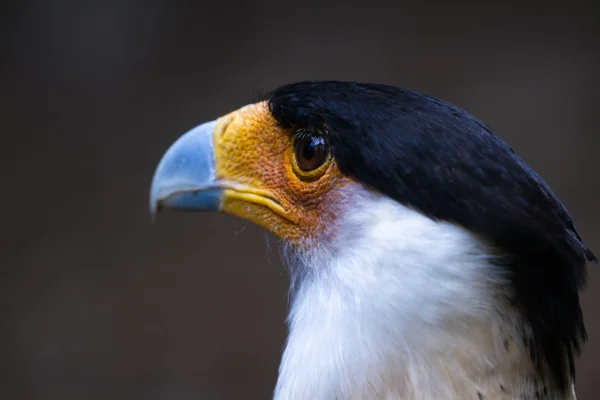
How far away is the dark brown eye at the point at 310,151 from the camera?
1.59m

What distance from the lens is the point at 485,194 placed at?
1.34 metres

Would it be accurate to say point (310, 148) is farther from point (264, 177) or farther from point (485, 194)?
point (485, 194)

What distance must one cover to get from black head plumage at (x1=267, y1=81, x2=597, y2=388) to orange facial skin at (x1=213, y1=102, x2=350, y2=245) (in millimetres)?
206

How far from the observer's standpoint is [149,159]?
14.8ft

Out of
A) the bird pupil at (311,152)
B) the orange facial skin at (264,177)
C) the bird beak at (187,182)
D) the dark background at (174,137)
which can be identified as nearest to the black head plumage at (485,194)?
the bird pupil at (311,152)

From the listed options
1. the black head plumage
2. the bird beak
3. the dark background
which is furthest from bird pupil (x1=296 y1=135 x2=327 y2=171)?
the dark background

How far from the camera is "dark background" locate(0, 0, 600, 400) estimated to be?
14.1 feet

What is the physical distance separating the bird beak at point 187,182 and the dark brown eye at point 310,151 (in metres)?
0.22

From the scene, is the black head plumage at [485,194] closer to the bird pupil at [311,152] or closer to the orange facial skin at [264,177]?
the bird pupil at [311,152]

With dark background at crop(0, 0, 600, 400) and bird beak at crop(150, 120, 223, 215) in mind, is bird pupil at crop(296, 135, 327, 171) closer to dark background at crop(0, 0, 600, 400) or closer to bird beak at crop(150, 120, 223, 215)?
bird beak at crop(150, 120, 223, 215)

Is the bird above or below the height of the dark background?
above

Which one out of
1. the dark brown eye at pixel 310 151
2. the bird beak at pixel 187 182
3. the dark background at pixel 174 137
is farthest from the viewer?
the dark background at pixel 174 137

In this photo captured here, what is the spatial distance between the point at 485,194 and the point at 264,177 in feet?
1.89

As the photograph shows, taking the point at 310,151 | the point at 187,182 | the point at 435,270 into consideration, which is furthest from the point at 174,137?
the point at 435,270
